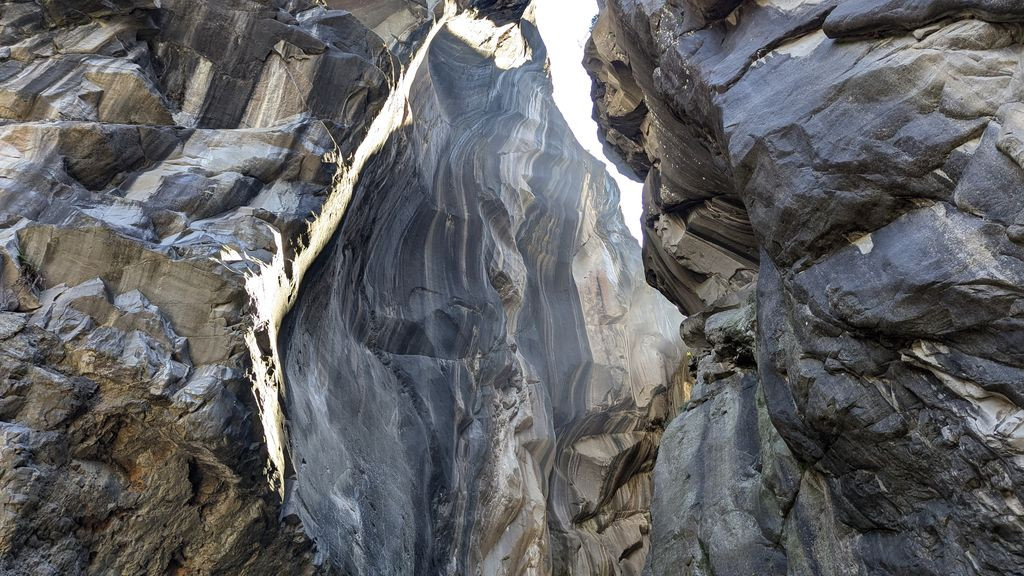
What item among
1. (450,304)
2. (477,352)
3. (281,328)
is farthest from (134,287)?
(477,352)

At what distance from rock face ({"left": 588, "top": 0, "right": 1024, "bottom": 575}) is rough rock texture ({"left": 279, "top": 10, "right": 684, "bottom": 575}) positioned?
5.50 meters

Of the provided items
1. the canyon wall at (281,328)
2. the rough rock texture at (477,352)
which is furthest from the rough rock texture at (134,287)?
the rough rock texture at (477,352)

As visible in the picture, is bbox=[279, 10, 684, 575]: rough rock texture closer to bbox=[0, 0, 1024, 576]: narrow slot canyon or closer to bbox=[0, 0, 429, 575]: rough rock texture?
bbox=[0, 0, 1024, 576]: narrow slot canyon

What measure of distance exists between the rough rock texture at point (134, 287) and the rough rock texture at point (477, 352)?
5.55 feet

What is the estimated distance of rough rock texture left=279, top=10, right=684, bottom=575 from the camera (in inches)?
526

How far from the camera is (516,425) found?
1822 centimetres

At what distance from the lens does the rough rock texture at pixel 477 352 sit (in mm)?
13352

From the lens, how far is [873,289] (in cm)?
716

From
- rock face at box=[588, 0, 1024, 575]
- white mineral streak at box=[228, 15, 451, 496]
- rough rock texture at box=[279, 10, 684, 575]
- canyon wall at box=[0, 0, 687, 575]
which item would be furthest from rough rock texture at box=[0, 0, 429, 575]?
rock face at box=[588, 0, 1024, 575]

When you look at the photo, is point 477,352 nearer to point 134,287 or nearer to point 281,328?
point 281,328

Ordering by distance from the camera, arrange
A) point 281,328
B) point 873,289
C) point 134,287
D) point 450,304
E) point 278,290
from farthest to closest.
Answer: point 450,304 → point 281,328 → point 278,290 → point 134,287 → point 873,289

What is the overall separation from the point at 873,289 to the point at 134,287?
28.6 feet

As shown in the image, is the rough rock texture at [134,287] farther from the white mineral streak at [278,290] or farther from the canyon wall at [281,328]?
the white mineral streak at [278,290]

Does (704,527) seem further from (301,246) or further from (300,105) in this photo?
(300,105)
